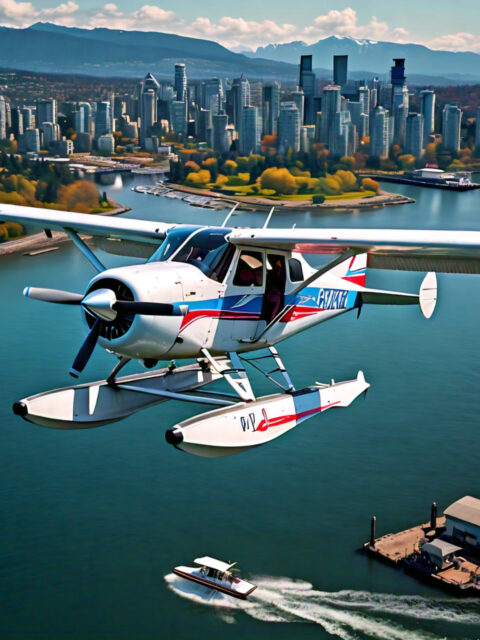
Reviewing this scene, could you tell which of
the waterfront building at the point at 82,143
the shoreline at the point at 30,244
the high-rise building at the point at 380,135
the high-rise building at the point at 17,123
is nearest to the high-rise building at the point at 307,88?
the high-rise building at the point at 380,135

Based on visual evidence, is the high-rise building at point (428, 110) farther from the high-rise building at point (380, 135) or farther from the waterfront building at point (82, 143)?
the waterfront building at point (82, 143)

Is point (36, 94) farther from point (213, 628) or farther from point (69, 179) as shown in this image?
point (213, 628)

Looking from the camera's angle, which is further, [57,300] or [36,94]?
[36,94]

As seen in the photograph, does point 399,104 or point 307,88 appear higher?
point 307,88

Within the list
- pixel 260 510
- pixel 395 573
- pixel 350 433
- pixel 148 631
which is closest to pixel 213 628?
pixel 148 631

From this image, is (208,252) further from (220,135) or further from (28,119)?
(28,119)

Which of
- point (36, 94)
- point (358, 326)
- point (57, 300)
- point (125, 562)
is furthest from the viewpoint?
point (36, 94)

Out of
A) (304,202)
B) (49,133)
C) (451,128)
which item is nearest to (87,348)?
(304,202)
